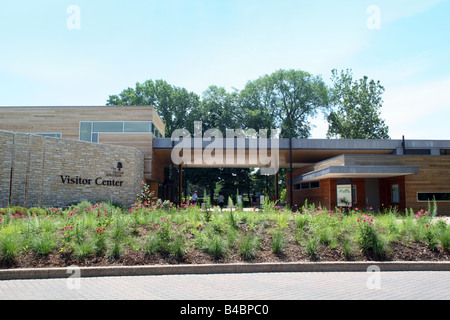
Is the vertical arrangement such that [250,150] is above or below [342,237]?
above

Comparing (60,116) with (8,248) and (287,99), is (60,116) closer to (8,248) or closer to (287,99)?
(8,248)

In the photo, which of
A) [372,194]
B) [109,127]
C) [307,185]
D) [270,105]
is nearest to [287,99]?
[270,105]

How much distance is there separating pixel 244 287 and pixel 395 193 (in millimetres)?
23476

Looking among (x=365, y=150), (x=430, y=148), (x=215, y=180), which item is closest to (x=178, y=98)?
(x=215, y=180)

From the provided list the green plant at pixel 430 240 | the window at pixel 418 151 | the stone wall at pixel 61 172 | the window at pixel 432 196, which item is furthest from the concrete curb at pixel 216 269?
the window at pixel 418 151

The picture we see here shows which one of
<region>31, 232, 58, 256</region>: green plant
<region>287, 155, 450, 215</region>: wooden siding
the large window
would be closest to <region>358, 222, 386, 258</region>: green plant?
<region>31, 232, 58, 256</region>: green plant

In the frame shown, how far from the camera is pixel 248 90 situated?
55000 millimetres

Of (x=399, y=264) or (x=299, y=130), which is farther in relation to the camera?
(x=299, y=130)

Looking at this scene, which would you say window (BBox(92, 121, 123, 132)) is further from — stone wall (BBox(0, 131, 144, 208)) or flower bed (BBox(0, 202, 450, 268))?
flower bed (BBox(0, 202, 450, 268))

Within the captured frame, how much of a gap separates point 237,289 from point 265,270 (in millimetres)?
1977

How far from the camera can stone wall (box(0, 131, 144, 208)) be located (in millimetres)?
16234

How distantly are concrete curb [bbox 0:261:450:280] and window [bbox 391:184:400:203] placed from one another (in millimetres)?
18746

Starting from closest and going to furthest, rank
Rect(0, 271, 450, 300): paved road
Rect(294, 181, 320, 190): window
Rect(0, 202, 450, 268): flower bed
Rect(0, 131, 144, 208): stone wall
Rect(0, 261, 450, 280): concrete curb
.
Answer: Rect(0, 271, 450, 300): paved road, Rect(0, 261, 450, 280): concrete curb, Rect(0, 202, 450, 268): flower bed, Rect(0, 131, 144, 208): stone wall, Rect(294, 181, 320, 190): window

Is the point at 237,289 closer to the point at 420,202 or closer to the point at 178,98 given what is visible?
the point at 420,202
